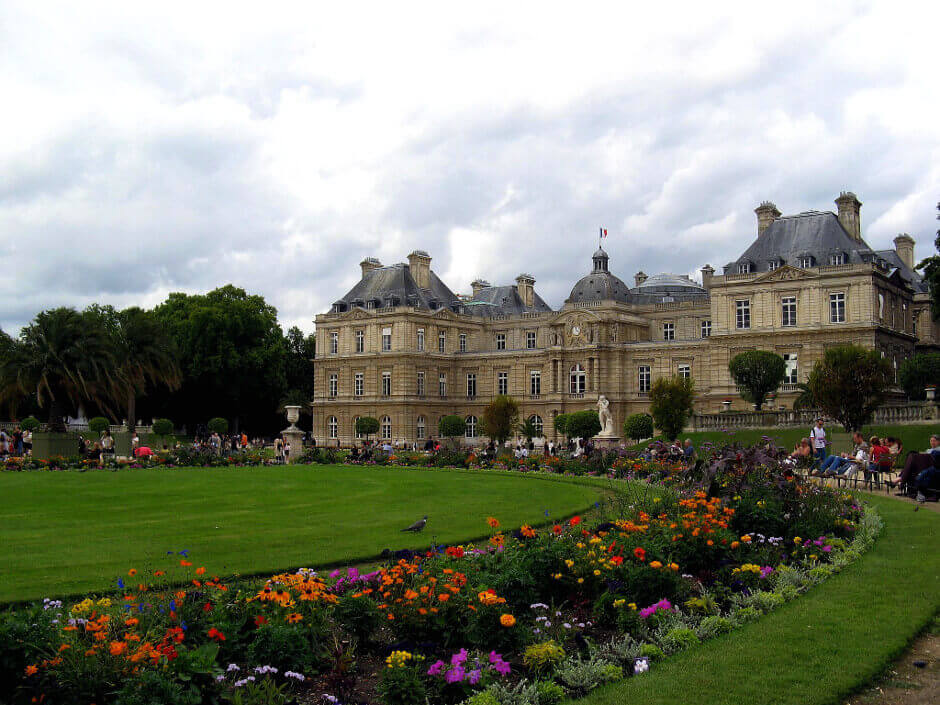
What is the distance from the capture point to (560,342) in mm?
73688

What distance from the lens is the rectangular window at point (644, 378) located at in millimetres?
69312

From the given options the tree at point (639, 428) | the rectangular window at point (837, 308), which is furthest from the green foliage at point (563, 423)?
the rectangular window at point (837, 308)

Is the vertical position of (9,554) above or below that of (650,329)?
below

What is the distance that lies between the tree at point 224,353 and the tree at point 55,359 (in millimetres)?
24737

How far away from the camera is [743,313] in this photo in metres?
59.2

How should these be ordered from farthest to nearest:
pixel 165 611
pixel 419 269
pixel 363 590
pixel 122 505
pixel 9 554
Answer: pixel 419 269 → pixel 122 505 → pixel 9 554 → pixel 363 590 → pixel 165 611

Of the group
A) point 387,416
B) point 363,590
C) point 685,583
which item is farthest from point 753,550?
point 387,416

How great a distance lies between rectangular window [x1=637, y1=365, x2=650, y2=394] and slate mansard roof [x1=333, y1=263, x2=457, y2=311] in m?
20.3

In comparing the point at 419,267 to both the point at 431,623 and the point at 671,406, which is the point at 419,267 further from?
the point at 431,623

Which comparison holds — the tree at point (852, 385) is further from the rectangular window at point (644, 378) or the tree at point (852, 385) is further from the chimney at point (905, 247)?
the chimney at point (905, 247)

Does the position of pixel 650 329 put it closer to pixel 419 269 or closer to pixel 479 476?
pixel 419 269

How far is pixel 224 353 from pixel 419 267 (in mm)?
19626

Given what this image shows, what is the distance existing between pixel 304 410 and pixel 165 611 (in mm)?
81228

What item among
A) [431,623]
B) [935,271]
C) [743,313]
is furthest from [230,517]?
[743,313]
